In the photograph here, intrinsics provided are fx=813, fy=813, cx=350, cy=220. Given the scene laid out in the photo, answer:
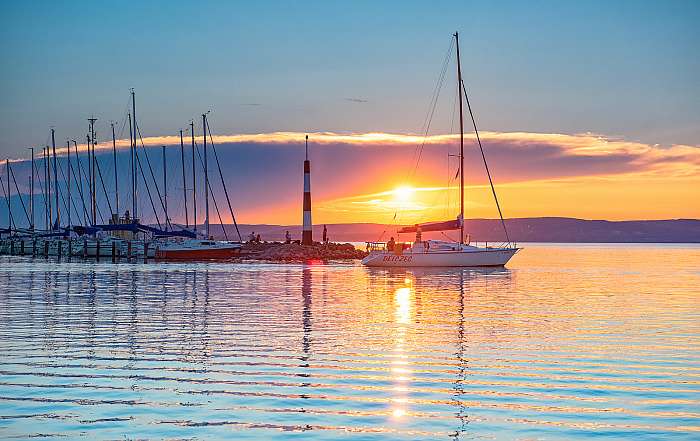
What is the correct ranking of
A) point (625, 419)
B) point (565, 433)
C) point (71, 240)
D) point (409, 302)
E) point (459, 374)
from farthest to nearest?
point (71, 240), point (409, 302), point (459, 374), point (625, 419), point (565, 433)

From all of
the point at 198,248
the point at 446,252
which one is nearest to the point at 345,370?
the point at 446,252

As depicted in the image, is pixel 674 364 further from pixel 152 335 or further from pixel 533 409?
pixel 152 335

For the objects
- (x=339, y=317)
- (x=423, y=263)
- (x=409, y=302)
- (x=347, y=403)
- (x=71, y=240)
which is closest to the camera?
(x=347, y=403)

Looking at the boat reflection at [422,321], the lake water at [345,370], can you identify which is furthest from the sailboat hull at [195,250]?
the lake water at [345,370]

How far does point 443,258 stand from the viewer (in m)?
66.8

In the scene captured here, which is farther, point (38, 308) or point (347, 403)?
point (38, 308)

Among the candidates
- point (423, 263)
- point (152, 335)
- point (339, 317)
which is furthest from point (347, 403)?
point (423, 263)

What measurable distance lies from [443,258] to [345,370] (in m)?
51.1

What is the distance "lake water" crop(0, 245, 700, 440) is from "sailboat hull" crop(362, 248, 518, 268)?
32472 mm

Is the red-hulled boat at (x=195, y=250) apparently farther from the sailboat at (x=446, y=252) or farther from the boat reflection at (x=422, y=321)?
the boat reflection at (x=422, y=321)

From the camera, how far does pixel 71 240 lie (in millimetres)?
114750

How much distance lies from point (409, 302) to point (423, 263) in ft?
109

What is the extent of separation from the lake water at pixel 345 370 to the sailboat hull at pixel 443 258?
3247 centimetres

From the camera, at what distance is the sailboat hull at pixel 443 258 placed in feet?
218
